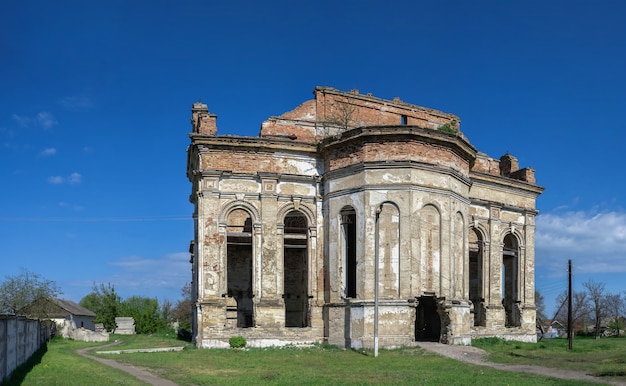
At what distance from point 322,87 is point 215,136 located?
6146mm

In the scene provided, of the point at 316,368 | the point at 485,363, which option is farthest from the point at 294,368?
the point at 485,363

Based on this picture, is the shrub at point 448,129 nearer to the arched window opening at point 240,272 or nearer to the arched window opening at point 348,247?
the arched window opening at point 348,247

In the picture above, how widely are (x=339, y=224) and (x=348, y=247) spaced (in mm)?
1949

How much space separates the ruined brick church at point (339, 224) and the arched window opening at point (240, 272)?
0.99 metres

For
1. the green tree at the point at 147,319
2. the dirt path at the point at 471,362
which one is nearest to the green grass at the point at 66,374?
the dirt path at the point at 471,362

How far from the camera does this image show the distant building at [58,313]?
1511 inches

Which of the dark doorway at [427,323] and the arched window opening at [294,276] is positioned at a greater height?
the arched window opening at [294,276]

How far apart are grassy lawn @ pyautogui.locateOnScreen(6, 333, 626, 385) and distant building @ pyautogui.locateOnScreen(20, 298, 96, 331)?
18490 mm

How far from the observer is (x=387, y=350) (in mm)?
22031

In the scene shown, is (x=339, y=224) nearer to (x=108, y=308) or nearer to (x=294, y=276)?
(x=294, y=276)

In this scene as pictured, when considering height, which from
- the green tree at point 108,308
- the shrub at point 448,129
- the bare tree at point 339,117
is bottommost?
the green tree at point 108,308

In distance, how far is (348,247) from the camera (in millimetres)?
26422

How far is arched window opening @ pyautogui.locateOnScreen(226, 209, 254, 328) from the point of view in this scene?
29.2m

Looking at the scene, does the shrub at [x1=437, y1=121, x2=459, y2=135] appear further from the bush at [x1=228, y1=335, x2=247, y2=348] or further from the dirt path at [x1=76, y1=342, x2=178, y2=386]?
the dirt path at [x1=76, y1=342, x2=178, y2=386]
